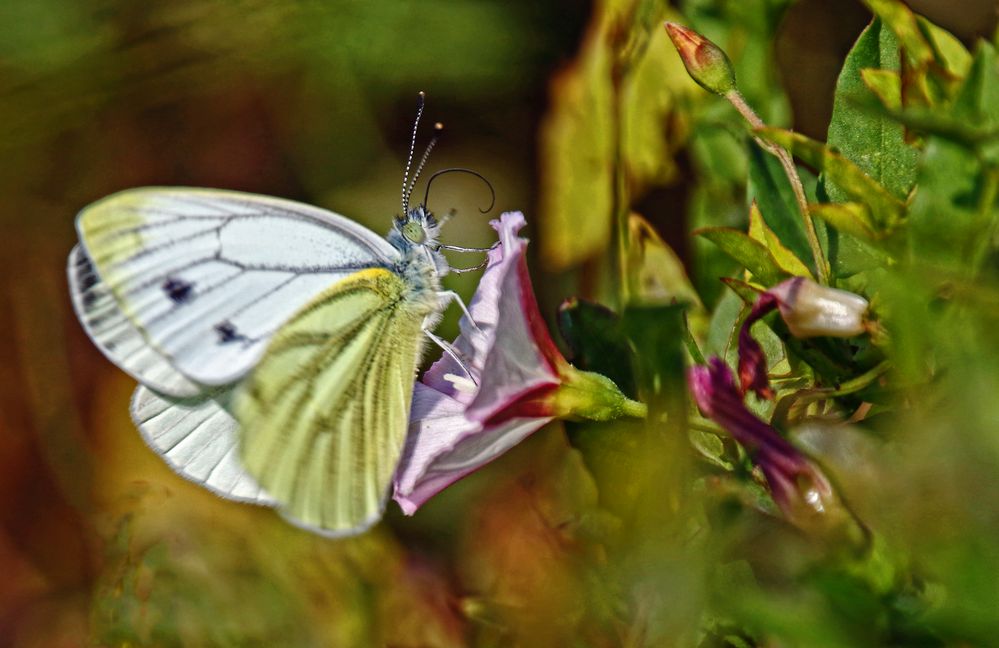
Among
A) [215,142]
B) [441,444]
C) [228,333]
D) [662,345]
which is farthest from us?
[215,142]

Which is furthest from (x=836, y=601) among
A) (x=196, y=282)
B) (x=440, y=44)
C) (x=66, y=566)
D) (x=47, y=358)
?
(x=47, y=358)

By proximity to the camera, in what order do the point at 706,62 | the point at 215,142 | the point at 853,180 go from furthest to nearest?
the point at 215,142, the point at 706,62, the point at 853,180

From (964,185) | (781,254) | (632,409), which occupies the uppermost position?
(964,185)

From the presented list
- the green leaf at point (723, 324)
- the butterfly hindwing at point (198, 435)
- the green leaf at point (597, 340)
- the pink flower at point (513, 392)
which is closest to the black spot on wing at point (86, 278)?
the butterfly hindwing at point (198, 435)

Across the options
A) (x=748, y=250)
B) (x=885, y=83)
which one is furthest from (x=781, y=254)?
(x=885, y=83)

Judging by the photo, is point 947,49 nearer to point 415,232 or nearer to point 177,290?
point 415,232

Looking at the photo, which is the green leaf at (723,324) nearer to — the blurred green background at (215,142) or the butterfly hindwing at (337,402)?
the butterfly hindwing at (337,402)
